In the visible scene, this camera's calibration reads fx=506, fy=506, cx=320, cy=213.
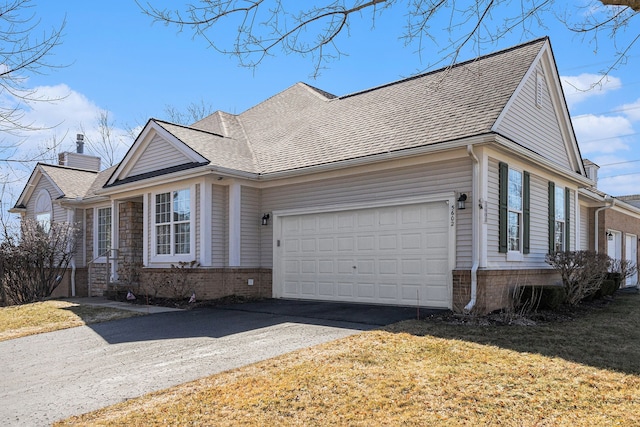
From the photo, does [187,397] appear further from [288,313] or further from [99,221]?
[99,221]

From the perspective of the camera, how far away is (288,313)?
417 inches

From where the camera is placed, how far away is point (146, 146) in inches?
587

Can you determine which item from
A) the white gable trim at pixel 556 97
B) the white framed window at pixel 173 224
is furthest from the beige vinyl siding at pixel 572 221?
the white framed window at pixel 173 224

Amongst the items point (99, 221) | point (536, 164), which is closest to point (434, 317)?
point (536, 164)

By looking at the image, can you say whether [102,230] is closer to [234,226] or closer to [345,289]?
[234,226]

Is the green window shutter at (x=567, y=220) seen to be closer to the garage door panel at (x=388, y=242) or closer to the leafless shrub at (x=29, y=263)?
the garage door panel at (x=388, y=242)

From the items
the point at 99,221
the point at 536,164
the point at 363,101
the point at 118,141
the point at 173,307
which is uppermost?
the point at 118,141

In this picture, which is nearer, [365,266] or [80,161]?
[365,266]

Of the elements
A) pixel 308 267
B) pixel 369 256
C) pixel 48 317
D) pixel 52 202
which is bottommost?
pixel 48 317

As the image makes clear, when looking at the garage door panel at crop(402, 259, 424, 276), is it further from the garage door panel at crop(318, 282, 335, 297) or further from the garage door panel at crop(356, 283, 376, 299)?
the garage door panel at crop(318, 282, 335, 297)

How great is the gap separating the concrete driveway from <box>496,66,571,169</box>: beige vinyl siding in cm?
476

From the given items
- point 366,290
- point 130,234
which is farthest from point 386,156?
point 130,234

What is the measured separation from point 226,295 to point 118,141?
25020 millimetres

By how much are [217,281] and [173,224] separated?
2130 mm
